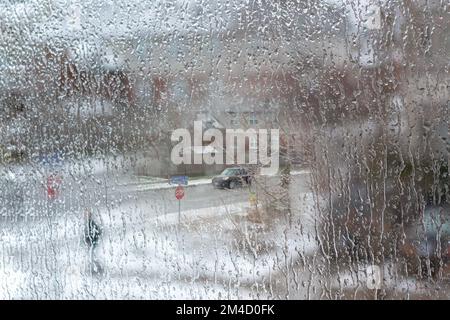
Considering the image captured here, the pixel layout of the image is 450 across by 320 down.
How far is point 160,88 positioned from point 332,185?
0.50 metres

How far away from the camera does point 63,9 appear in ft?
3.69

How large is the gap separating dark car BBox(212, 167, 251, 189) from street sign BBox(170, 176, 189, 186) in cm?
7

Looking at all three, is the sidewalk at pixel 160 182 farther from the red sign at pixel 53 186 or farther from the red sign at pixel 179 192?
the red sign at pixel 53 186

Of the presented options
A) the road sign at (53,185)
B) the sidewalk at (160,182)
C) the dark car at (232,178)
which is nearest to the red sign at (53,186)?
the road sign at (53,185)

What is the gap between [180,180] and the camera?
1.00 m

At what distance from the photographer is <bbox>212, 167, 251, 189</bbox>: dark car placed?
3.19ft

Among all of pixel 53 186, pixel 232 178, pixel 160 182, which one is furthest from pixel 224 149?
pixel 53 186

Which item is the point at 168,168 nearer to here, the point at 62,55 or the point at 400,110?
the point at 62,55

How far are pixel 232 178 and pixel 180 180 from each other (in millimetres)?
133

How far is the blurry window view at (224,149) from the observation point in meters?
0.91

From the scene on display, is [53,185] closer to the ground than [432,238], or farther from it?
farther from it

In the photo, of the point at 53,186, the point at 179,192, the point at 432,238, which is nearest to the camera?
the point at 432,238

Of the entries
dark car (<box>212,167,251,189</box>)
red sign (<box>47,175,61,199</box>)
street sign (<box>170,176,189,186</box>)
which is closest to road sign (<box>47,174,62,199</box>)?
red sign (<box>47,175,61,199</box>)

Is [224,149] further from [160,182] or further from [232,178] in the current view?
[160,182]
